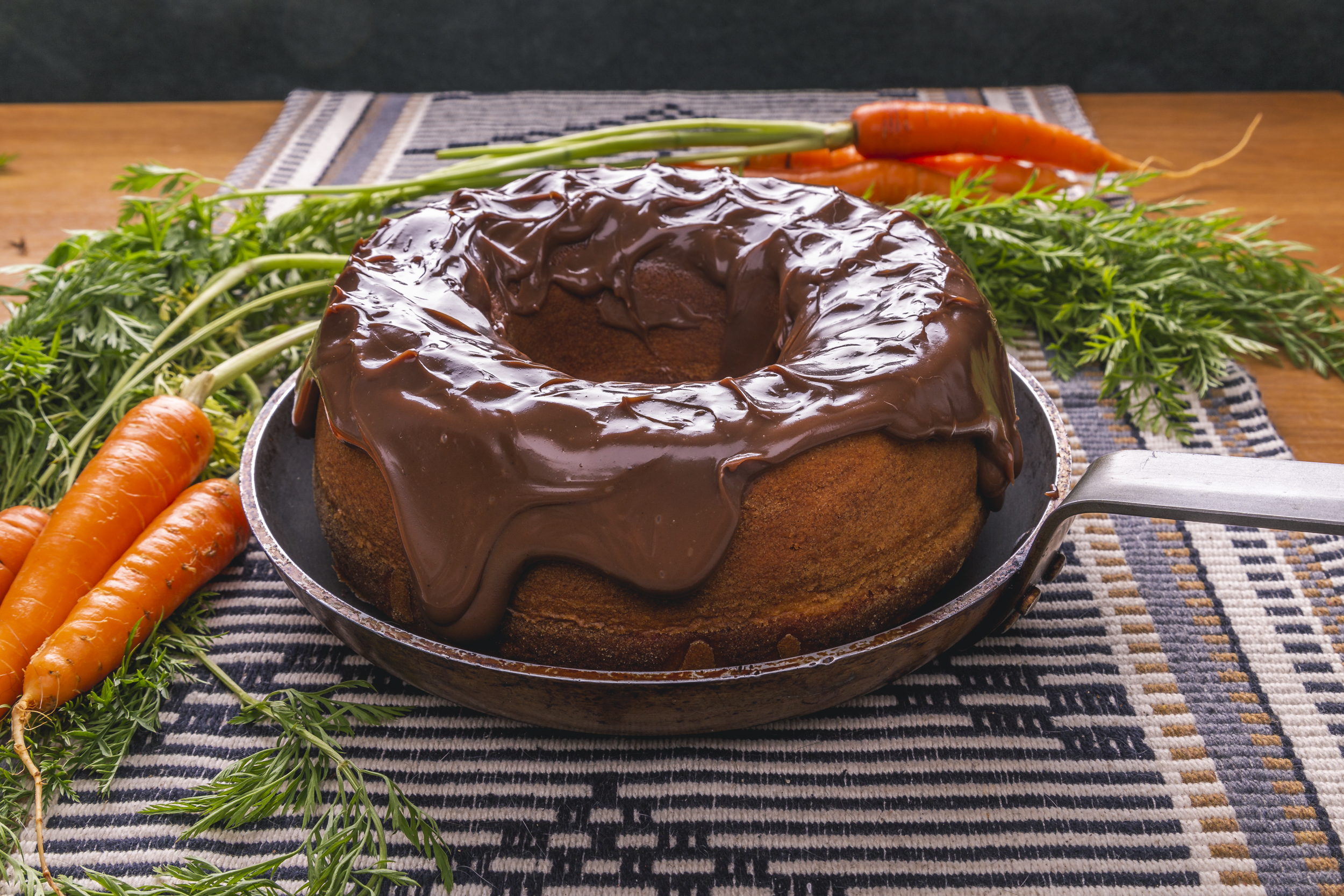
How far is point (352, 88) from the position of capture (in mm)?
3729

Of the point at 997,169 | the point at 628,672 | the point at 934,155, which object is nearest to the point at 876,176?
the point at 934,155

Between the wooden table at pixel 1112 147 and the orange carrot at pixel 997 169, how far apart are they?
15.0 inches

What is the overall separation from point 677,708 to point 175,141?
2.94 metres

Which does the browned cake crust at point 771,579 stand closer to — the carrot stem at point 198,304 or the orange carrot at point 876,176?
the carrot stem at point 198,304

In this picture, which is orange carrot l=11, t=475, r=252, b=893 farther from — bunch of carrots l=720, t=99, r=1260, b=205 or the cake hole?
bunch of carrots l=720, t=99, r=1260, b=205

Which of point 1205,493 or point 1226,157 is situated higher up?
point 1205,493

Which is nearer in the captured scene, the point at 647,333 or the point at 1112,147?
the point at 647,333

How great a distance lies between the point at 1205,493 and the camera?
1007 millimetres

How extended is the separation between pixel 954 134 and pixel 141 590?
200cm

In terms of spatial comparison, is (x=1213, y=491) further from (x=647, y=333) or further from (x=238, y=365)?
(x=238, y=365)

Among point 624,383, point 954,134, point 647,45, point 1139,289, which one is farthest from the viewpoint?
point 647,45

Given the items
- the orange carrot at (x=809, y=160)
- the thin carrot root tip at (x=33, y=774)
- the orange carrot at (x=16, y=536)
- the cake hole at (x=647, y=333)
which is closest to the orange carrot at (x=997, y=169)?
the orange carrot at (x=809, y=160)

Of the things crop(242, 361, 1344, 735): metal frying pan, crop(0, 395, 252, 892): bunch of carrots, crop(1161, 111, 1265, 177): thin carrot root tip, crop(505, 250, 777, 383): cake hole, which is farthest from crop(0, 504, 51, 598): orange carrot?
crop(1161, 111, 1265, 177): thin carrot root tip

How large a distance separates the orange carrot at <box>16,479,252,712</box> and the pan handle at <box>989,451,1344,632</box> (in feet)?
3.55
